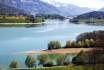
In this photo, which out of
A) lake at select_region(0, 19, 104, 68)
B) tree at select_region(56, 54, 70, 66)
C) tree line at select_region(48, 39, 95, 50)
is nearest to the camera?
tree at select_region(56, 54, 70, 66)

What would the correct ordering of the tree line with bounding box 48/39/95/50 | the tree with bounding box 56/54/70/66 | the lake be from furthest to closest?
the tree line with bounding box 48/39/95/50
the lake
the tree with bounding box 56/54/70/66

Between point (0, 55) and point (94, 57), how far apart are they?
1314 inches

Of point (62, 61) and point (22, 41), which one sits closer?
point (62, 61)

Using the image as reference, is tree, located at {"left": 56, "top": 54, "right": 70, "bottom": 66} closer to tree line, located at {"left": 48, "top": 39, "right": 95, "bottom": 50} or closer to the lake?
the lake

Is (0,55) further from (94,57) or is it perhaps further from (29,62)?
(94,57)

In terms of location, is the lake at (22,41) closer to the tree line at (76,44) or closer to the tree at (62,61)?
the tree line at (76,44)

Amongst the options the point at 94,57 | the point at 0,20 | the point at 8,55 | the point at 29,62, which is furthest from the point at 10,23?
the point at 94,57

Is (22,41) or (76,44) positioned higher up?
(76,44)

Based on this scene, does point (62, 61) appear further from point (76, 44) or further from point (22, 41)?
point (22, 41)

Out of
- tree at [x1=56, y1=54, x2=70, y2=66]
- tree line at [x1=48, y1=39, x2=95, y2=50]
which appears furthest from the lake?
tree at [x1=56, y1=54, x2=70, y2=66]

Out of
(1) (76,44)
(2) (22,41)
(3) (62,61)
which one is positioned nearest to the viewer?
(3) (62,61)

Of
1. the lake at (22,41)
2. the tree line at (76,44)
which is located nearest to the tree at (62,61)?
the lake at (22,41)

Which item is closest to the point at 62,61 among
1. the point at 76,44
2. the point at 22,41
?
the point at 76,44

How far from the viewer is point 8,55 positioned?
49.7m
